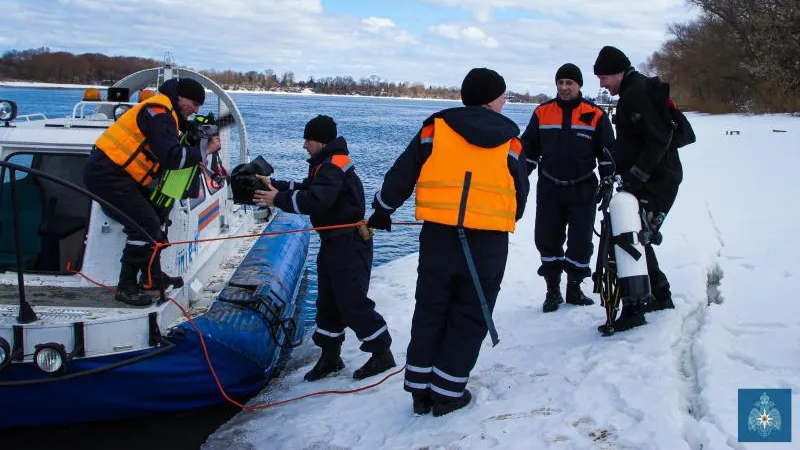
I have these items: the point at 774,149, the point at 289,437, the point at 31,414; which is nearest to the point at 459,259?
the point at 289,437

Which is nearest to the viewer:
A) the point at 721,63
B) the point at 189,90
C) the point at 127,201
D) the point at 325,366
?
the point at 127,201

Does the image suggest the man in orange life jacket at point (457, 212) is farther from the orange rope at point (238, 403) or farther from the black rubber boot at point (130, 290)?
the black rubber boot at point (130, 290)

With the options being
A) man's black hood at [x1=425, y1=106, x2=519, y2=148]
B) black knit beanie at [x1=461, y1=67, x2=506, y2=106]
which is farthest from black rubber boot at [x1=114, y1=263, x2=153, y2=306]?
black knit beanie at [x1=461, y1=67, x2=506, y2=106]

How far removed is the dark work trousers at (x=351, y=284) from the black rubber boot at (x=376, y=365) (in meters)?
0.05

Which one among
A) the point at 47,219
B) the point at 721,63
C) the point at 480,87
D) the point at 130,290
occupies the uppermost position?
the point at 721,63

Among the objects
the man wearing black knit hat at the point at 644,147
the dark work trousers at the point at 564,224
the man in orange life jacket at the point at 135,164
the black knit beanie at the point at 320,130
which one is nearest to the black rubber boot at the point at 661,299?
the man wearing black knit hat at the point at 644,147

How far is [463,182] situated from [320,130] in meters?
1.33

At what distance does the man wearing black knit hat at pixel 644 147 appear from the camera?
14.0 ft

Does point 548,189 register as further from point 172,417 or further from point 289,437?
point 172,417

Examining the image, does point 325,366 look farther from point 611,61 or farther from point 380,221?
point 611,61

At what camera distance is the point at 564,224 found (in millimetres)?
5164

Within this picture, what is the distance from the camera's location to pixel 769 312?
4477 mm

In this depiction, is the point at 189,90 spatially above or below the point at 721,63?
below

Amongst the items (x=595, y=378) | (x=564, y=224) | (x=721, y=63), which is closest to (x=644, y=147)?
(x=564, y=224)
